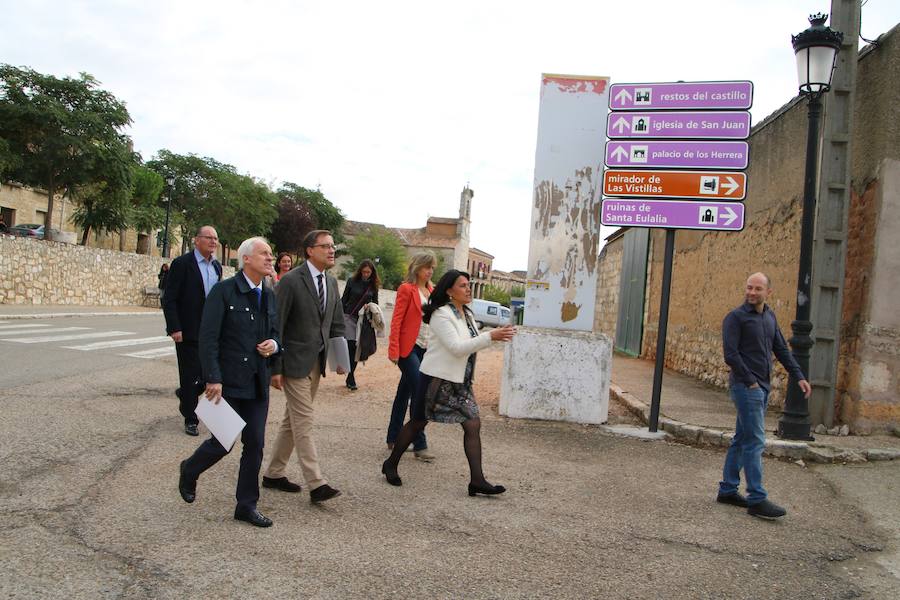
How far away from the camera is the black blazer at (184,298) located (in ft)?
21.0

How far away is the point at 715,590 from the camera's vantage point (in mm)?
3688

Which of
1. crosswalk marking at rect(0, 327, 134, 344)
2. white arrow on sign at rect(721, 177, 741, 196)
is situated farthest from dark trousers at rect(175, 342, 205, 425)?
crosswalk marking at rect(0, 327, 134, 344)

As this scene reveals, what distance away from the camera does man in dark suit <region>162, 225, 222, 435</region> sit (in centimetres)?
641

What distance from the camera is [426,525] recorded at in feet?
14.6

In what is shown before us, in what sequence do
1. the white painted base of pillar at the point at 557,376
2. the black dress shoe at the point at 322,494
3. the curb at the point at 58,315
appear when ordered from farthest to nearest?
the curb at the point at 58,315 < the white painted base of pillar at the point at 557,376 < the black dress shoe at the point at 322,494

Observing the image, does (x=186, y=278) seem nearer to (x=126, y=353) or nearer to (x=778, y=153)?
(x=126, y=353)

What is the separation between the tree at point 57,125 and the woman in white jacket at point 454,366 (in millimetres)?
23335

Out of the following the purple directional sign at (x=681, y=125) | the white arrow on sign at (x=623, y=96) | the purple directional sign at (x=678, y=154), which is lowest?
the purple directional sign at (x=678, y=154)

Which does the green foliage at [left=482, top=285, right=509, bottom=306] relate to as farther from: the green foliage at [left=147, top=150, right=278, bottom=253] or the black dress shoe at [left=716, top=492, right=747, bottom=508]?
Result: the black dress shoe at [left=716, top=492, right=747, bottom=508]

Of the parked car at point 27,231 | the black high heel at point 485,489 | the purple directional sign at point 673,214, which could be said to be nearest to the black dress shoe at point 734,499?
the black high heel at point 485,489

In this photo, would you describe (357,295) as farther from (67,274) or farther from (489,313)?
(489,313)

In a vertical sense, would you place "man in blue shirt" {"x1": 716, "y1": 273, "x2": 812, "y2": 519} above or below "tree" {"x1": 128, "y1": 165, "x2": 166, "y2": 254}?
below

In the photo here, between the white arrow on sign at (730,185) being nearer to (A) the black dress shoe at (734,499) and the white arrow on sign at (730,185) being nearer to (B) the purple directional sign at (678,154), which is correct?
(B) the purple directional sign at (678,154)

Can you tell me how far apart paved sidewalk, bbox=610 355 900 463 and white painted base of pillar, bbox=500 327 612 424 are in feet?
2.66
